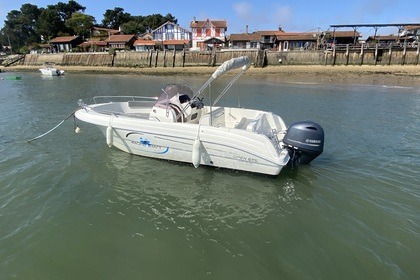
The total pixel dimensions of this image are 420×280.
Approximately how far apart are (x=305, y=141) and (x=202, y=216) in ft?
11.4

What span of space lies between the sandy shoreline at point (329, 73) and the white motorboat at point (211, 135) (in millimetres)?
29642

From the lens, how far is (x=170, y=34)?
6712cm

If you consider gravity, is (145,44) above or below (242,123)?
above

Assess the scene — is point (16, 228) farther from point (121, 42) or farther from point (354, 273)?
point (121, 42)

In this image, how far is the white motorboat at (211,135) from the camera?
772 centimetres

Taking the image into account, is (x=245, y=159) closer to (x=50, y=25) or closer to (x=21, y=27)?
(x=50, y=25)

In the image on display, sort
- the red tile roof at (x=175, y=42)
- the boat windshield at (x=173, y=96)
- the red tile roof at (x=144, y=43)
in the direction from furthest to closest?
the red tile roof at (x=144, y=43)
the red tile roof at (x=175, y=42)
the boat windshield at (x=173, y=96)

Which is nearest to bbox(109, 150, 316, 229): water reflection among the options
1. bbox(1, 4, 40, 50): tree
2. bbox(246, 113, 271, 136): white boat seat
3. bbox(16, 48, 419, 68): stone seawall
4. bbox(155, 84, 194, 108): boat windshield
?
bbox(246, 113, 271, 136): white boat seat

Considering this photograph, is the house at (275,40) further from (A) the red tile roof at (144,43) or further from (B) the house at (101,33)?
(B) the house at (101,33)

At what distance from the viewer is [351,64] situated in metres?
42.9

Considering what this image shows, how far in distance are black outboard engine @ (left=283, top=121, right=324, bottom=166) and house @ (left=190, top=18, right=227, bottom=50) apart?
57.7 meters

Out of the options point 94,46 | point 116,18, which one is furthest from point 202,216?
point 116,18

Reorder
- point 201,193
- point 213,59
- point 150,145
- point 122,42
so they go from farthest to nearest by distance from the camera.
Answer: point 122,42 → point 213,59 → point 150,145 → point 201,193

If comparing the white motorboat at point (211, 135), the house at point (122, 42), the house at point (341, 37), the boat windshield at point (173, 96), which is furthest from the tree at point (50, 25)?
the boat windshield at point (173, 96)
